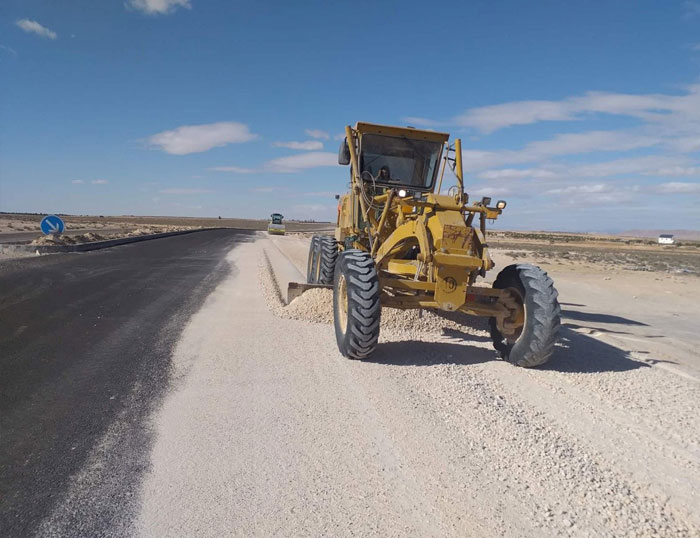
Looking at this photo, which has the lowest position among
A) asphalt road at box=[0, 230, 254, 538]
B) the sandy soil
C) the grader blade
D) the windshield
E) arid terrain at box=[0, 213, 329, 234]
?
arid terrain at box=[0, 213, 329, 234]

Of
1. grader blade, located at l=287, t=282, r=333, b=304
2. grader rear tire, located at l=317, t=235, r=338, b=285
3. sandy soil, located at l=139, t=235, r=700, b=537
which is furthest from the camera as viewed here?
grader rear tire, located at l=317, t=235, r=338, b=285

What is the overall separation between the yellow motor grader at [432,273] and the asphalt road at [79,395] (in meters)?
2.29

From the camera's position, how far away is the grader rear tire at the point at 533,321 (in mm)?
5609

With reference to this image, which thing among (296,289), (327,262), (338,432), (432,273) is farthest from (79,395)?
(327,262)

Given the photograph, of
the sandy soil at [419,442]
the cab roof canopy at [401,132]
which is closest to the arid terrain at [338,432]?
the sandy soil at [419,442]

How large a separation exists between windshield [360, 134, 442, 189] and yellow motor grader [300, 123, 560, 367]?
6cm

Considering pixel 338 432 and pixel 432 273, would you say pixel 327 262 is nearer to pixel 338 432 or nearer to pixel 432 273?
pixel 432 273

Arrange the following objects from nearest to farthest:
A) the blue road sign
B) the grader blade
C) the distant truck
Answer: the grader blade, the blue road sign, the distant truck

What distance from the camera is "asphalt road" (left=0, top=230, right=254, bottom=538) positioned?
298 centimetres

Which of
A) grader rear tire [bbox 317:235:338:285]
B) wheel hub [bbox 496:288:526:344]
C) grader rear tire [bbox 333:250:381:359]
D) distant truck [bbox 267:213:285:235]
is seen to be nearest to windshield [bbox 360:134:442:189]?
grader rear tire [bbox 317:235:338:285]

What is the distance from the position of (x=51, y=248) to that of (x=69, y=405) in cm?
1755

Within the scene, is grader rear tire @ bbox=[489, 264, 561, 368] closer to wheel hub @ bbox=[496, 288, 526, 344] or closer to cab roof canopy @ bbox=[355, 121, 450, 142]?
wheel hub @ bbox=[496, 288, 526, 344]

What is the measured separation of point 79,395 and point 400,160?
5.90 metres

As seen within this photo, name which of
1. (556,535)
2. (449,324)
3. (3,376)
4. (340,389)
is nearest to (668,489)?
(556,535)
